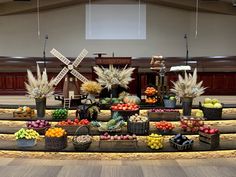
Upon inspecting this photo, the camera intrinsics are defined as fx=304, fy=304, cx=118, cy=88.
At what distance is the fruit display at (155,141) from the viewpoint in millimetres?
4781

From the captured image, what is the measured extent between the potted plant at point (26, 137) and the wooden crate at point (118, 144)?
1.09m

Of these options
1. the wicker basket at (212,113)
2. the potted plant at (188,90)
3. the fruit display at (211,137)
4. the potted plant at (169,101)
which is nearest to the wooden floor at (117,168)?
the fruit display at (211,137)

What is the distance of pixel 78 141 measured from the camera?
470cm

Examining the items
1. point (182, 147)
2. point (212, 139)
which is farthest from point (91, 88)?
point (212, 139)

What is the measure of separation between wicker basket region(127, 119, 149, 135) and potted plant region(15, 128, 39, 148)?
154cm

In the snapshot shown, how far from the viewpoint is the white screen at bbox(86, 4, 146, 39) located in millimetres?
11461

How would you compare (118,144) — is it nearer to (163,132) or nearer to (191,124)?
(163,132)

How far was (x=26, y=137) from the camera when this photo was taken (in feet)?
15.9

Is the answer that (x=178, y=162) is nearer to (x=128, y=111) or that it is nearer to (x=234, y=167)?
(x=234, y=167)

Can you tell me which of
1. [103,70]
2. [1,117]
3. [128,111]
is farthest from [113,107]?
[1,117]

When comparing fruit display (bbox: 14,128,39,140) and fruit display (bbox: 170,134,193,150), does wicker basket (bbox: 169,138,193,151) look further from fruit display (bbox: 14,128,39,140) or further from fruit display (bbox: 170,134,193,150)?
fruit display (bbox: 14,128,39,140)

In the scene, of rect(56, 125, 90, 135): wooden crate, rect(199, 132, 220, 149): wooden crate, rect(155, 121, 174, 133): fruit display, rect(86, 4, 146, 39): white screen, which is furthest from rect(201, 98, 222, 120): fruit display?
rect(86, 4, 146, 39): white screen

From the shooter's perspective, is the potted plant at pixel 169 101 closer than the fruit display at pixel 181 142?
No

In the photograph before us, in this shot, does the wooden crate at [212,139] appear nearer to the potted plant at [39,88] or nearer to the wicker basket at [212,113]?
the wicker basket at [212,113]
